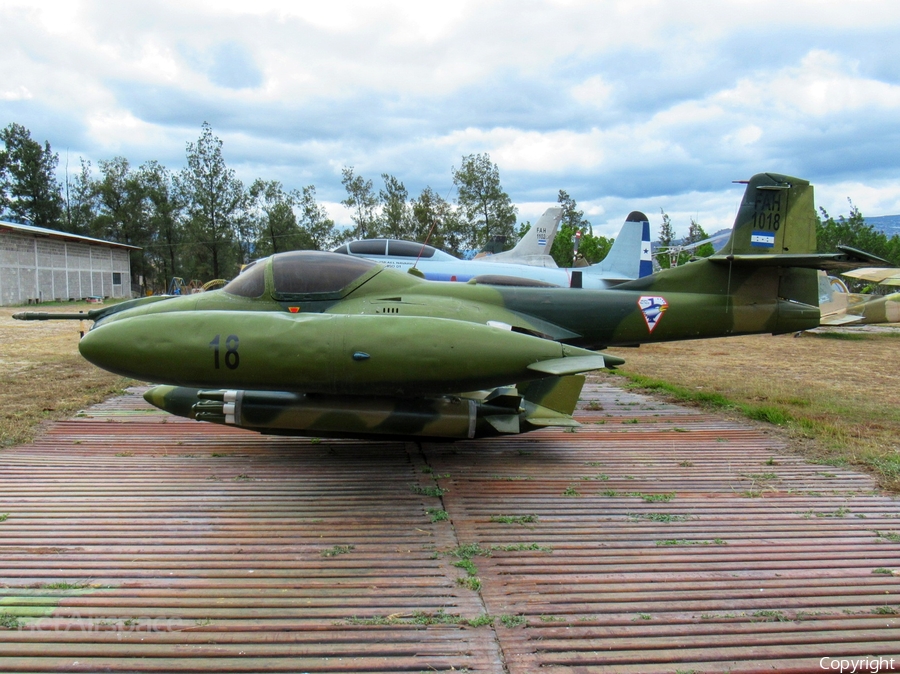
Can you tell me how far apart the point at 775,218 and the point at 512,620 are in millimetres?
7161

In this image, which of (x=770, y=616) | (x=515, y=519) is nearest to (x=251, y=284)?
(x=515, y=519)

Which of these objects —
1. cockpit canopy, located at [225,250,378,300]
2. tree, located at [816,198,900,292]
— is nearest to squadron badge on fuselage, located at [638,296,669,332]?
cockpit canopy, located at [225,250,378,300]

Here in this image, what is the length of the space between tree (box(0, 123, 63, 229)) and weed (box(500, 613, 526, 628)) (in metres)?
71.1

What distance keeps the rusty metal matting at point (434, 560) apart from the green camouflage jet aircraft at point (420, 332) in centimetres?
59

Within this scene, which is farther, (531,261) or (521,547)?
(531,261)

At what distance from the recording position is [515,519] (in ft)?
14.3

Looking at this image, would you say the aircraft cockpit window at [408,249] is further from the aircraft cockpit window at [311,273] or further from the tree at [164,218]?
the tree at [164,218]

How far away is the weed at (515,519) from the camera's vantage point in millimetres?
4328

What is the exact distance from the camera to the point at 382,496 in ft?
15.7

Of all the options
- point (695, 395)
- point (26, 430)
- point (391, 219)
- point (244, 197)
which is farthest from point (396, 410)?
point (244, 197)

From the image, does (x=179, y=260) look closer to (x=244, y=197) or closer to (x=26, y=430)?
(x=244, y=197)

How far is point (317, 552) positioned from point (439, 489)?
1.48m

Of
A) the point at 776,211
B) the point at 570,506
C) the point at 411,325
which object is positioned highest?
the point at 776,211

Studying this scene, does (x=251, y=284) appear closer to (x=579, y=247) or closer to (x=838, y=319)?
(x=838, y=319)
